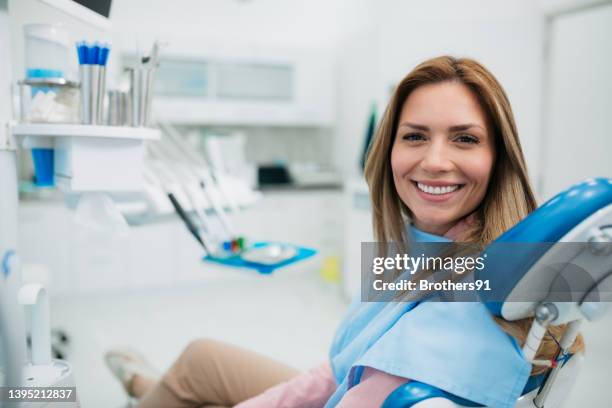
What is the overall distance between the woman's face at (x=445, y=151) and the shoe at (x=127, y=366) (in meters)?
1.25

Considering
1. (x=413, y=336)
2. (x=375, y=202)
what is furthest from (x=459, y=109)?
(x=413, y=336)

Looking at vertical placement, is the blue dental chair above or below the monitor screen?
below

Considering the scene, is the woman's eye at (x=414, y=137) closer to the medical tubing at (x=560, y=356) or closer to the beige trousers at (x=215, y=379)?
the medical tubing at (x=560, y=356)

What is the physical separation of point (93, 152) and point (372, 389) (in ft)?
2.41

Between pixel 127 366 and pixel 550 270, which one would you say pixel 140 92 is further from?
pixel 127 366

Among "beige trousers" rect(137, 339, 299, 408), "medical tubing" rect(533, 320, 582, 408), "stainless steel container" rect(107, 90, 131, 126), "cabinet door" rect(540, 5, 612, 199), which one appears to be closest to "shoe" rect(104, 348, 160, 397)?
"beige trousers" rect(137, 339, 299, 408)

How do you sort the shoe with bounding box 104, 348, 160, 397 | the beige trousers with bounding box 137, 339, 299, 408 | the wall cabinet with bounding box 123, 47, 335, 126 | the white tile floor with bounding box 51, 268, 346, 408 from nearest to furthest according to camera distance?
1. the beige trousers with bounding box 137, 339, 299, 408
2. the shoe with bounding box 104, 348, 160, 397
3. the white tile floor with bounding box 51, 268, 346, 408
4. the wall cabinet with bounding box 123, 47, 335, 126

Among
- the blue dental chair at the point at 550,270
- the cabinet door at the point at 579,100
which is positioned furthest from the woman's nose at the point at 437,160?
the cabinet door at the point at 579,100

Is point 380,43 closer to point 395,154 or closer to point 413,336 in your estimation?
point 395,154

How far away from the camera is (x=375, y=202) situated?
1.15 metres

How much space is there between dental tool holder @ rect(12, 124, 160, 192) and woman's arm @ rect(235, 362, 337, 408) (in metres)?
0.59

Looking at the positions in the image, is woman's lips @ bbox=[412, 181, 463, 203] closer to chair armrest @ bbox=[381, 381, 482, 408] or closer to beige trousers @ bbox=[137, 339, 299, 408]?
chair armrest @ bbox=[381, 381, 482, 408]

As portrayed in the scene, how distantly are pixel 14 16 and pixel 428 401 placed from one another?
1048mm

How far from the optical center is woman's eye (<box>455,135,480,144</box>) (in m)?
0.93
